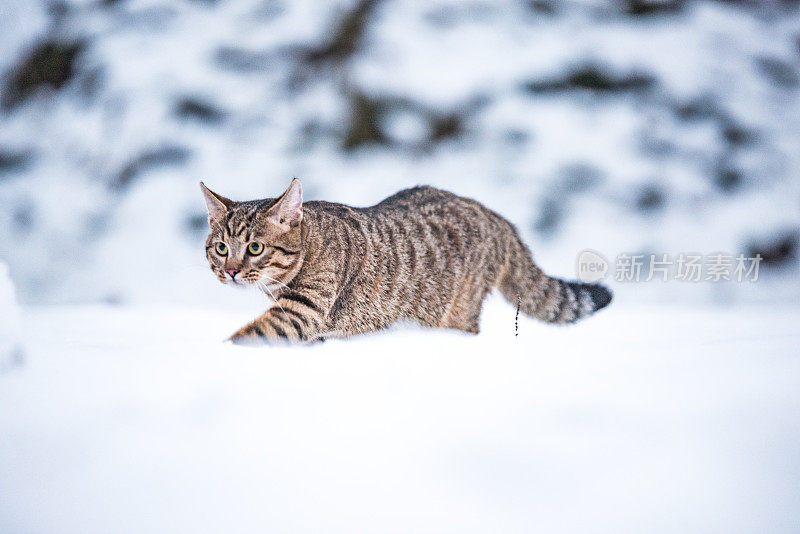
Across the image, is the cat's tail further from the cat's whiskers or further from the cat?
the cat's whiskers

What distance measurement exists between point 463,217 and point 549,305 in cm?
20

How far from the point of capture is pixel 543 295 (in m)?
1.04

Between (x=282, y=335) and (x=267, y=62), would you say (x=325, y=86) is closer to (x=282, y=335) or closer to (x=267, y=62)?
(x=267, y=62)

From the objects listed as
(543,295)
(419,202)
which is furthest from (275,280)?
(543,295)

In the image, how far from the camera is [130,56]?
50.6 inches

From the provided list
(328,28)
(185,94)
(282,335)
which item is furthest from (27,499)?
(328,28)

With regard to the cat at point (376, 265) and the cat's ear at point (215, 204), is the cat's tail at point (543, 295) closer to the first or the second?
the cat at point (376, 265)

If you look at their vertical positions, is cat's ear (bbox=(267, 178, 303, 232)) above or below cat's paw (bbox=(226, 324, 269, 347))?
above

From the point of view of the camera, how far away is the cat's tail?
3.40ft

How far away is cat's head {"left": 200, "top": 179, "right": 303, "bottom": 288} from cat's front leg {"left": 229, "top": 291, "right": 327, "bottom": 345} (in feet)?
0.11

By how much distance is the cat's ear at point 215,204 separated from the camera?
0.86 metres

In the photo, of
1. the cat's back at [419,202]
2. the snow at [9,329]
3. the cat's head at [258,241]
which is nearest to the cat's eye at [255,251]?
the cat's head at [258,241]

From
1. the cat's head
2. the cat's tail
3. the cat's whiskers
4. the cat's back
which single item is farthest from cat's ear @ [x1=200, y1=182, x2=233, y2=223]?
the cat's tail

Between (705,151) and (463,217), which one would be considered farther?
(705,151)
